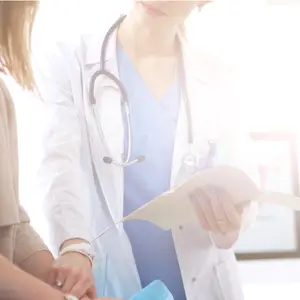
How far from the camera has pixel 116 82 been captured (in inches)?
38.6

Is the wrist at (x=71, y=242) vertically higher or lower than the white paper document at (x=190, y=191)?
lower

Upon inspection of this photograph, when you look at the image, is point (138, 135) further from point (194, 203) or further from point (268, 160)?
point (268, 160)

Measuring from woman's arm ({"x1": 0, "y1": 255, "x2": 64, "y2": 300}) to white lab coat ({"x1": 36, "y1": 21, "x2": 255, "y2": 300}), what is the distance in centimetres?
32

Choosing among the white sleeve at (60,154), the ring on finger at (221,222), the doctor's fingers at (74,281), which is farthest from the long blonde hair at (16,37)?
the ring on finger at (221,222)

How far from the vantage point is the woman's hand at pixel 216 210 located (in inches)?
34.4

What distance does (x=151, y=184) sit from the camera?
952mm

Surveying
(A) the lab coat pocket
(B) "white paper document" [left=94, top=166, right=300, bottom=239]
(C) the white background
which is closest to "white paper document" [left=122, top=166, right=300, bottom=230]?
(B) "white paper document" [left=94, top=166, right=300, bottom=239]

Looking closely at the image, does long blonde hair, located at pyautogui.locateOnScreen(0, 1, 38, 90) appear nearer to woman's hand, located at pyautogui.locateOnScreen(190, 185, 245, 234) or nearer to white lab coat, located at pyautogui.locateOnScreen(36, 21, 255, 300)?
white lab coat, located at pyautogui.locateOnScreen(36, 21, 255, 300)

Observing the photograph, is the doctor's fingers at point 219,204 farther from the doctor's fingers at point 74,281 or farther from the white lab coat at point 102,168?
the doctor's fingers at point 74,281

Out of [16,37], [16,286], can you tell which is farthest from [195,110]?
[16,286]

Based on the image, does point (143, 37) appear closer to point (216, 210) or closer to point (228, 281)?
point (216, 210)

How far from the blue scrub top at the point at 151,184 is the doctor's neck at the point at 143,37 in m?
0.09

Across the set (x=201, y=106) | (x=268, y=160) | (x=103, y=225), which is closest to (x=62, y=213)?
(x=103, y=225)

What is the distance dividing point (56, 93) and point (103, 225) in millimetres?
239
